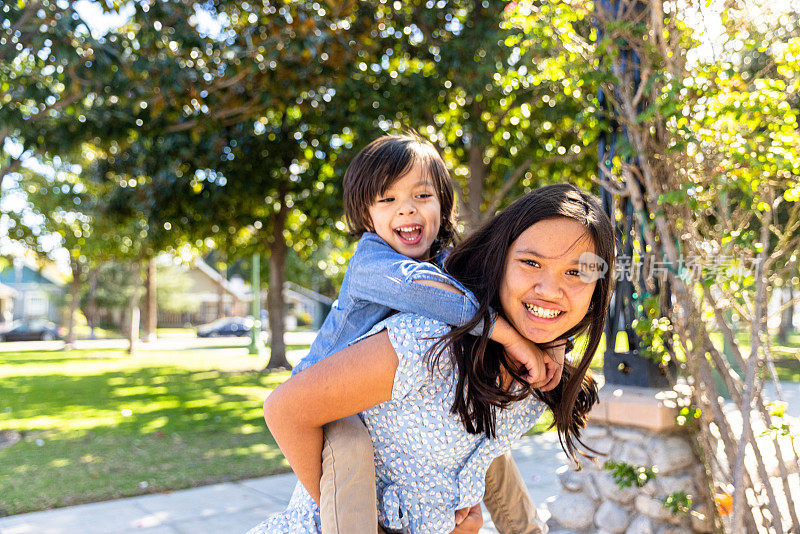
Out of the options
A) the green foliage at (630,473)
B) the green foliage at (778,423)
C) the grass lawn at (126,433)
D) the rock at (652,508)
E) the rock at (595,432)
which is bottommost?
the grass lawn at (126,433)

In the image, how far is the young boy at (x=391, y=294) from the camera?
4.59 feet

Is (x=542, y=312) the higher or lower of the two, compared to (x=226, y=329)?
higher

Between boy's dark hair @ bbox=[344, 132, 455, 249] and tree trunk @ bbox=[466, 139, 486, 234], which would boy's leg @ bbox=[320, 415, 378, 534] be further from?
tree trunk @ bbox=[466, 139, 486, 234]

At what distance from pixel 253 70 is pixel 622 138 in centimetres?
530

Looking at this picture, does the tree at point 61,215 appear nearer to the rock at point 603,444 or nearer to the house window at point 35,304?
the rock at point 603,444

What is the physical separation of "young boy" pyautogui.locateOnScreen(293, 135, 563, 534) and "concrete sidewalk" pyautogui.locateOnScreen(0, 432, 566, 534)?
10.1 feet

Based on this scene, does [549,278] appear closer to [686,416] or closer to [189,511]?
[686,416]

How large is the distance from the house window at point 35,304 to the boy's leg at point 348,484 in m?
56.3

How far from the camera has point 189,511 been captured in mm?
5059

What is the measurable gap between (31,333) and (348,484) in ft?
121

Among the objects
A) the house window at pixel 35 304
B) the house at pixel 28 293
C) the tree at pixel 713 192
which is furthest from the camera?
the house window at pixel 35 304

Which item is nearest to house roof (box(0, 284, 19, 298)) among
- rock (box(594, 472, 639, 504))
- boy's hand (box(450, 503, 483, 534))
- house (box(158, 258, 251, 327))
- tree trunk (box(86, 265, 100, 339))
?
tree trunk (box(86, 265, 100, 339))

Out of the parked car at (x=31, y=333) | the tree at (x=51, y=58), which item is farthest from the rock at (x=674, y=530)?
the parked car at (x=31, y=333)

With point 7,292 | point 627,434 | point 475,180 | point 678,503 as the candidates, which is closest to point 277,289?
point 475,180
